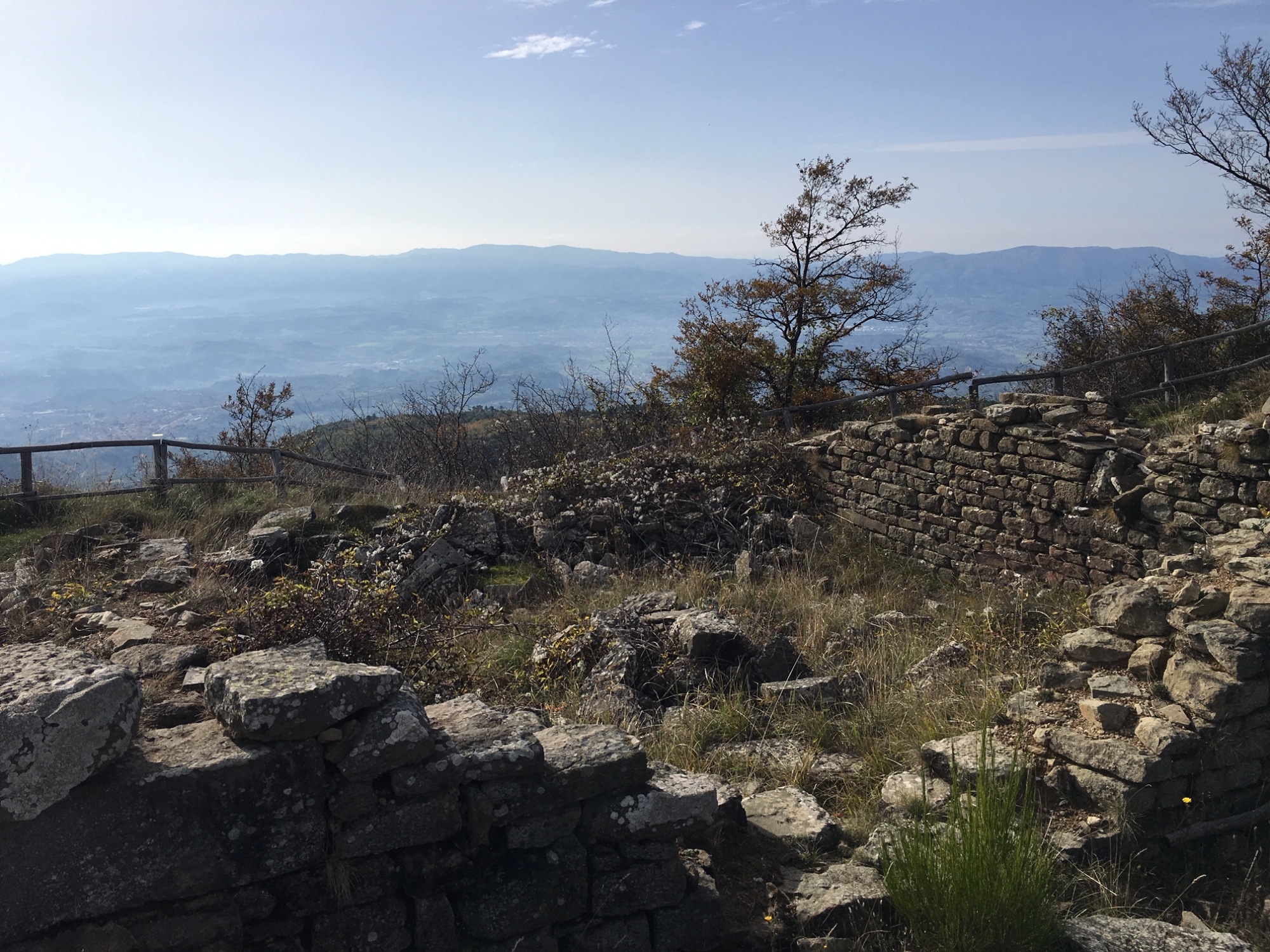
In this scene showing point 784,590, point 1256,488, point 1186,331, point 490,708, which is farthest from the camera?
point 1186,331

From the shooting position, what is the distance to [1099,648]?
15.2ft

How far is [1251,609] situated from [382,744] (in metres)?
4.34

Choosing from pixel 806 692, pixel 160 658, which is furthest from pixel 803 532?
pixel 160 658

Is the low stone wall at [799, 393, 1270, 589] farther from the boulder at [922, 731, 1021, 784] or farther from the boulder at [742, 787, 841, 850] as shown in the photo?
the boulder at [742, 787, 841, 850]

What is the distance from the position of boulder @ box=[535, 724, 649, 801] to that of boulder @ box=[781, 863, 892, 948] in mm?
800

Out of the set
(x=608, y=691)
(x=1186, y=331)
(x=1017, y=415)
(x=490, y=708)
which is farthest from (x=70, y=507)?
(x=1186, y=331)

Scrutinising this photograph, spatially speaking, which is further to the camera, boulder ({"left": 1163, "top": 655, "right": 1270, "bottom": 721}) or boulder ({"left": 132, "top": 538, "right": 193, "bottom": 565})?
boulder ({"left": 132, "top": 538, "right": 193, "bottom": 565})

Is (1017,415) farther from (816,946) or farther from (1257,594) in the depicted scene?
(816,946)

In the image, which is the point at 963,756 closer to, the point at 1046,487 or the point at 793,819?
the point at 793,819

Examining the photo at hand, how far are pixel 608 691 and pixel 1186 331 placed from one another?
15711 millimetres

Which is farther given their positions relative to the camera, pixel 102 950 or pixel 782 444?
pixel 782 444

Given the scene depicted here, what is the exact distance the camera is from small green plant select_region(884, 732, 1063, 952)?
296 cm

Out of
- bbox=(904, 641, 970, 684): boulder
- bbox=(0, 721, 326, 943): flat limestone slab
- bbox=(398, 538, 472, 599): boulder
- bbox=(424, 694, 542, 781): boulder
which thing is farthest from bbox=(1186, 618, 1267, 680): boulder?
bbox=(398, 538, 472, 599): boulder

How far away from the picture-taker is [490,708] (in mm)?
3529
